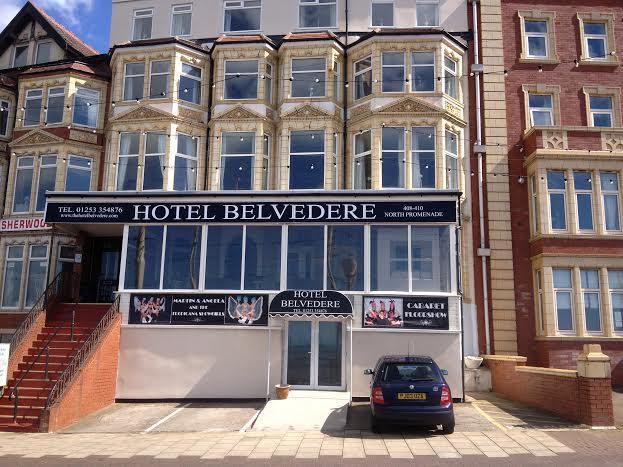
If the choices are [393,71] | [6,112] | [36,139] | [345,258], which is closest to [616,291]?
[345,258]

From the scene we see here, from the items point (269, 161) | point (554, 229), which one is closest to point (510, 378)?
point (554, 229)

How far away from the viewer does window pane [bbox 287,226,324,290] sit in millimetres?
16891

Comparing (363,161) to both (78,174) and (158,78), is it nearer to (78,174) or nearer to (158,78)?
(158,78)

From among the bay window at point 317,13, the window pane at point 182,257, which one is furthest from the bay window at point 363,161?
the window pane at point 182,257

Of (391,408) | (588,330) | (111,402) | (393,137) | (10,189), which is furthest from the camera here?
(10,189)

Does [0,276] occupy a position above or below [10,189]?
below

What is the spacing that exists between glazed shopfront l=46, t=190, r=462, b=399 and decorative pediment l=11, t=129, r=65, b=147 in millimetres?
5163

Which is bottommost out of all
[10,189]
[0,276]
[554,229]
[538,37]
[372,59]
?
[0,276]

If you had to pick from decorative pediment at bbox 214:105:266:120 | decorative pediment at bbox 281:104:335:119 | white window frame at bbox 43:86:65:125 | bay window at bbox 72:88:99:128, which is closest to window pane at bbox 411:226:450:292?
decorative pediment at bbox 281:104:335:119

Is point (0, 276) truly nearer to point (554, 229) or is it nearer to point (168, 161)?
point (168, 161)

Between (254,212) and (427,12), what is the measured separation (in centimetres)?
1110

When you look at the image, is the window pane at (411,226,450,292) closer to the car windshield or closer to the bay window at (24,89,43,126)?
the car windshield

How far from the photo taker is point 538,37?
21453mm

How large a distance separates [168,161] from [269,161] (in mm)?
3476
